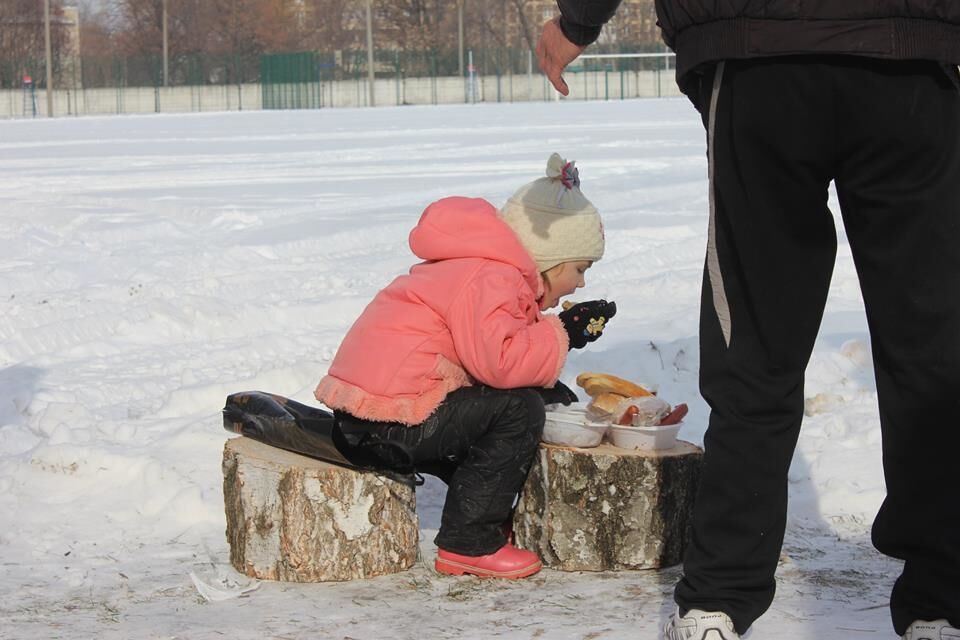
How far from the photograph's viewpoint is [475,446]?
3.19m

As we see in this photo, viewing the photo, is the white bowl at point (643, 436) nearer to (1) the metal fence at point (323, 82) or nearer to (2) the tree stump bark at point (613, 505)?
(2) the tree stump bark at point (613, 505)

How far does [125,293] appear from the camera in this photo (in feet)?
22.6

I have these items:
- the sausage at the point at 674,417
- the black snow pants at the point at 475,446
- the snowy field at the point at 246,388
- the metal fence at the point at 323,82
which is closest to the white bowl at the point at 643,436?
the sausage at the point at 674,417

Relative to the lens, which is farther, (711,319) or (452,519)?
(452,519)

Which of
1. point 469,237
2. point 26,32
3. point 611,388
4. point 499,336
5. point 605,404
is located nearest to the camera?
point 499,336

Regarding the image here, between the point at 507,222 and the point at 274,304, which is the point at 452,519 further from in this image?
the point at 274,304

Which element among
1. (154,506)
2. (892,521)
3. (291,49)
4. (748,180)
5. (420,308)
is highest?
(291,49)

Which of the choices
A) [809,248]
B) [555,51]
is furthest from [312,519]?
[809,248]

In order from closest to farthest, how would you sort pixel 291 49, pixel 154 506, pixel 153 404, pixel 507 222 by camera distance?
pixel 507 222 → pixel 154 506 → pixel 153 404 → pixel 291 49

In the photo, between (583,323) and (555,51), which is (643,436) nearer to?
(583,323)

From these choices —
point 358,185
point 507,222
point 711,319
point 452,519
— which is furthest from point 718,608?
point 358,185

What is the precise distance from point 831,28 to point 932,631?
1016 mm

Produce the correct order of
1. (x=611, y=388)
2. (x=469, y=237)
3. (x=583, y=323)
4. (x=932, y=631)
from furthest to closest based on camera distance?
1. (x=611, y=388)
2. (x=583, y=323)
3. (x=469, y=237)
4. (x=932, y=631)

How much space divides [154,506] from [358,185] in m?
9.26
